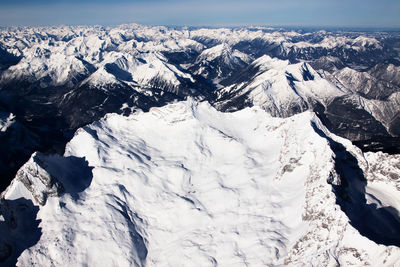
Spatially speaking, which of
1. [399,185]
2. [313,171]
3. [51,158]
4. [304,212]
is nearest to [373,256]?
[304,212]

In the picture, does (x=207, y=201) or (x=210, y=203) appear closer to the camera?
(x=210, y=203)

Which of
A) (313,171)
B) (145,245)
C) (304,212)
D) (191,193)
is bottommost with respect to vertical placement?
(145,245)

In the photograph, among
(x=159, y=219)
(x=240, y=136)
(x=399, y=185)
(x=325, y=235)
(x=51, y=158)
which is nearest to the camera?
(x=325, y=235)

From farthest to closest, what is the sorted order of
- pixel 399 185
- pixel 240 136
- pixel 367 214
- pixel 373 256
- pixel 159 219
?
pixel 240 136
pixel 159 219
pixel 399 185
pixel 367 214
pixel 373 256

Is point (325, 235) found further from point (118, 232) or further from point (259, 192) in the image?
point (118, 232)

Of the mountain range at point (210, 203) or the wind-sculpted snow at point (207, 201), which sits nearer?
the mountain range at point (210, 203)

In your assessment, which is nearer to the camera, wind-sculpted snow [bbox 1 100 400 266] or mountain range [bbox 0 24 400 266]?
mountain range [bbox 0 24 400 266]

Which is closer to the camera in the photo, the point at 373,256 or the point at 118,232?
the point at 373,256

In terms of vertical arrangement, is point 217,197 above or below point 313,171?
below
